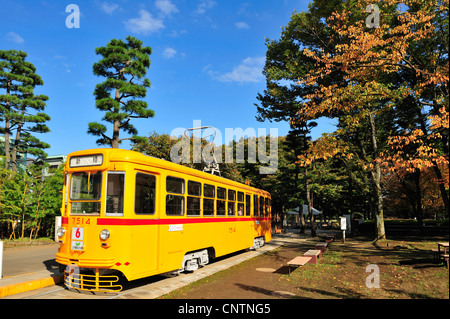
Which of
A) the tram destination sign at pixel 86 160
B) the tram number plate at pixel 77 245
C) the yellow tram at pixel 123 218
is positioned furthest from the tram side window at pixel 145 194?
the tram number plate at pixel 77 245

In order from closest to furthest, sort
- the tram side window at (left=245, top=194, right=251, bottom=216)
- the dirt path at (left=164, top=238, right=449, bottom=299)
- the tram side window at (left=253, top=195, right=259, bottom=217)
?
the dirt path at (left=164, top=238, right=449, bottom=299) → the tram side window at (left=245, top=194, right=251, bottom=216) → the tram side window at (left=253, top=195, right=259, bottom=217)

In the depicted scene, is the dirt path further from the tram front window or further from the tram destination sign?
the tram destination sign

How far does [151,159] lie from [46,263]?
22.4ft

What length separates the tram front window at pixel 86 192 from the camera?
6.69 metres

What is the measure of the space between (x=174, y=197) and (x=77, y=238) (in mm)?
2439

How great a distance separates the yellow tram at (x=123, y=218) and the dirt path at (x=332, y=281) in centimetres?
107

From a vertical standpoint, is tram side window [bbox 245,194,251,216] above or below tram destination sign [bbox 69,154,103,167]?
below

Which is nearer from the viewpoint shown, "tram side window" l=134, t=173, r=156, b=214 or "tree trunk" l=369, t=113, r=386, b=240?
"tram side window" l=134, t=173, r=156, b=214

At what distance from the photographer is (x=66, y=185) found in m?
7.26

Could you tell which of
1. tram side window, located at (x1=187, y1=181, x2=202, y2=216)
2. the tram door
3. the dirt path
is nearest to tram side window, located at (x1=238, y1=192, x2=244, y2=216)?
the dirt path

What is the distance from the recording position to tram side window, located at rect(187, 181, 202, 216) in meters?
8.62
